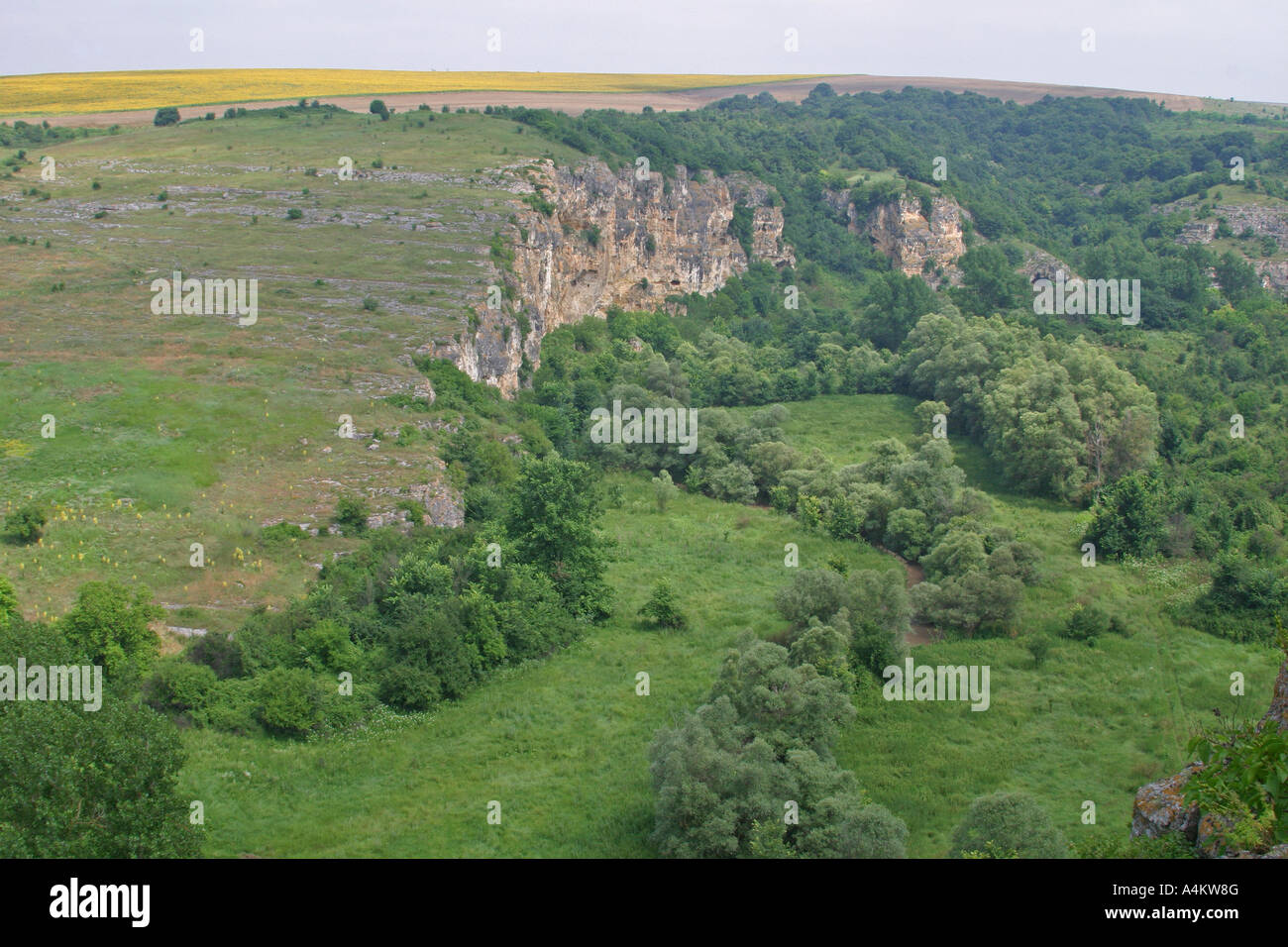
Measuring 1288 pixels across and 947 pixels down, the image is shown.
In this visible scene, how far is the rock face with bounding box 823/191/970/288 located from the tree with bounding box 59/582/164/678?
93858mm

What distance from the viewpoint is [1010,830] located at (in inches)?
926

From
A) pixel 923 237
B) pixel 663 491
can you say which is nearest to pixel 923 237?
pixel 923 237

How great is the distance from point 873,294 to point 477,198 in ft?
124

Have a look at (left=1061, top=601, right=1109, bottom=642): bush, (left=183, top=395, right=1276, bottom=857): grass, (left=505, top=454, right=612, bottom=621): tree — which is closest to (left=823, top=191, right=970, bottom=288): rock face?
(left=183, top=395, right=1276, bottom=857): grass

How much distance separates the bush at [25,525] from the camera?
3681 centimetres

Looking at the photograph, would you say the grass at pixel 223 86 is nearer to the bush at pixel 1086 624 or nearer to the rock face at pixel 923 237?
the rock face at pixel 923 237

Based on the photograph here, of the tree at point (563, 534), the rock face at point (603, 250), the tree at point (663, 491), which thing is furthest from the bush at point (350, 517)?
the tree at point (663, 491)

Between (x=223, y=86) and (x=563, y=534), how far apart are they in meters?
108

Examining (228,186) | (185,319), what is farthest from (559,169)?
(185,319)

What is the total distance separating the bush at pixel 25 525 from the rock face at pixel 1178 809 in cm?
3672

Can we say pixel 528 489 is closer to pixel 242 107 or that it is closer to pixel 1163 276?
pixel 1163 276

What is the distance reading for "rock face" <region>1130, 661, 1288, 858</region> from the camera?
43.0 ft

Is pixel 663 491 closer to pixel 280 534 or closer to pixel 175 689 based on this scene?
pixel 280 534

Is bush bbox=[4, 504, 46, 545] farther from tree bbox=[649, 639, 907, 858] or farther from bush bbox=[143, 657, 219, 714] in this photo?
tree bbox=[649, 639, 907, 858]
